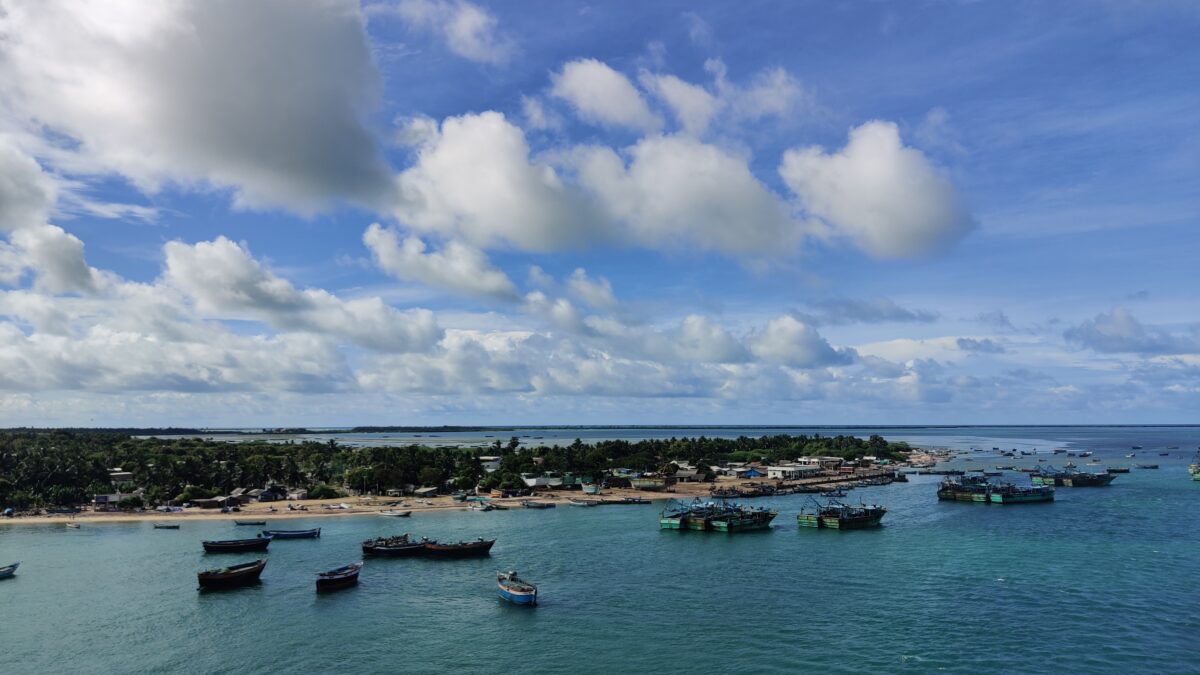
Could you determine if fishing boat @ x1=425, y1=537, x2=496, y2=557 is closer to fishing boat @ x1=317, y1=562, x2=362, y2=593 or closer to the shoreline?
fishing boat @ x1=317, y1=562, x2=362, y2=593

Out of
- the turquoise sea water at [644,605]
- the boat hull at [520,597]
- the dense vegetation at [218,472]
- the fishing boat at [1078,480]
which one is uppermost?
the dense vegetation at [218,472]

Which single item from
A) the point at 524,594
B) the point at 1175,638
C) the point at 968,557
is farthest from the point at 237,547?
the point at 1175,638

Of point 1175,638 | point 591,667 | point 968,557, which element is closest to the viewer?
point 591,667

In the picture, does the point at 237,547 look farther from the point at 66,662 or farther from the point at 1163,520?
the point at 1163,520

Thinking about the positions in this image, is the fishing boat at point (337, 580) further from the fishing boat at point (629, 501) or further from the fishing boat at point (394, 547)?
the fishing boat at point (629, 501)

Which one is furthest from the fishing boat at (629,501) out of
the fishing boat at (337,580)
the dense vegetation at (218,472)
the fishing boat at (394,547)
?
the fishing boat at (337,580)

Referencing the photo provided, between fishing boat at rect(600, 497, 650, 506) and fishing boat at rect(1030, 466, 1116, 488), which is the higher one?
fishing boat at rect(1030, 466, 1116, 488)

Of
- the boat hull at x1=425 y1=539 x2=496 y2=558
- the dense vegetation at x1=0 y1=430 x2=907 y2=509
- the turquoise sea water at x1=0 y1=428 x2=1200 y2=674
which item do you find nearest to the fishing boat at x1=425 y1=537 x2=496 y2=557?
the boat hull at x1=425 y1=539 x2=496 y2=558
